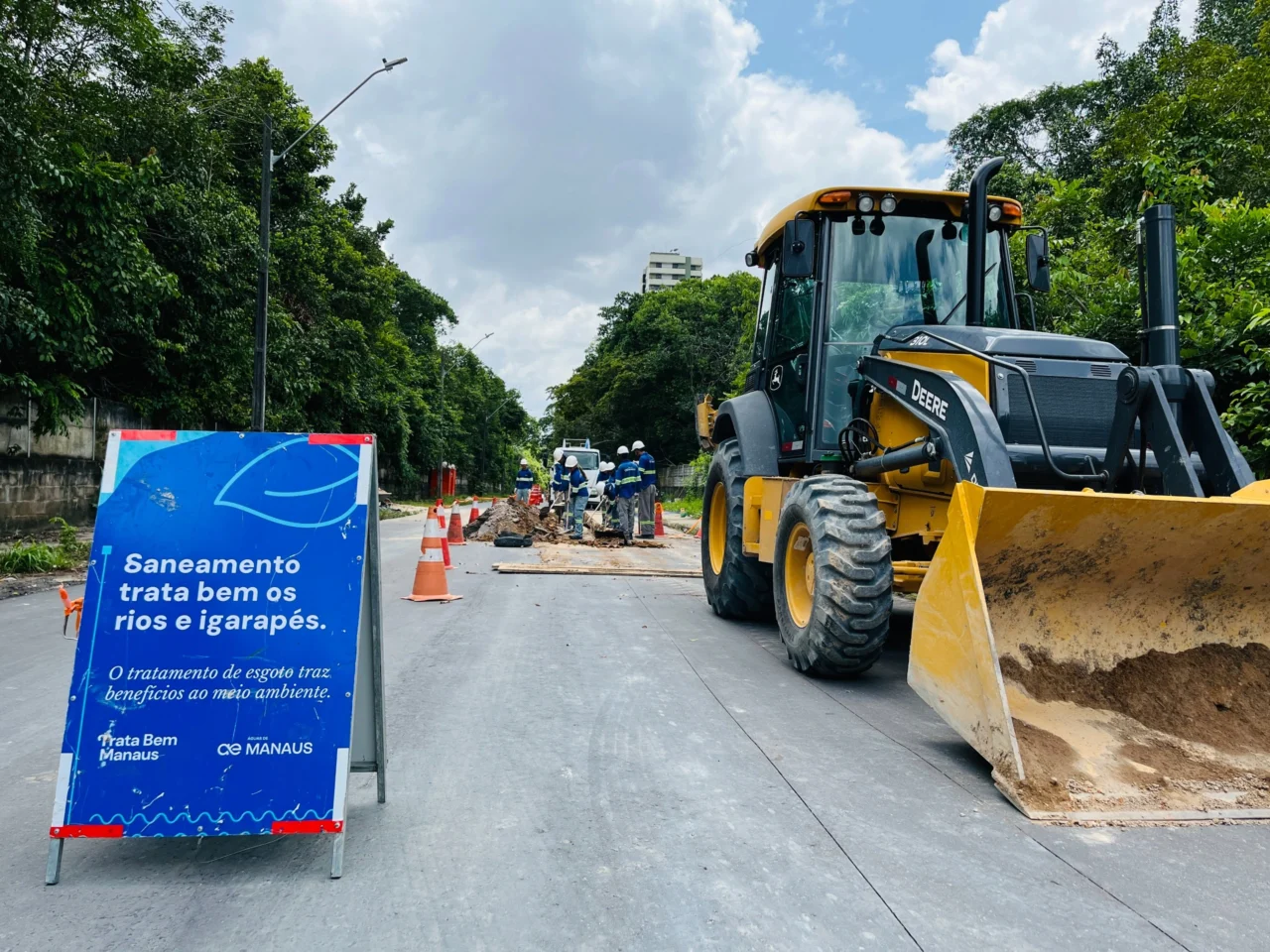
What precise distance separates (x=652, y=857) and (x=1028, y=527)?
228cm

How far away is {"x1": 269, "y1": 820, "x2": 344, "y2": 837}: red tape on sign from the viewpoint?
9.73 feet

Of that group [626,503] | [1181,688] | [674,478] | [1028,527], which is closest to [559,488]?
[626,503]

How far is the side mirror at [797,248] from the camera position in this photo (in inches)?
250

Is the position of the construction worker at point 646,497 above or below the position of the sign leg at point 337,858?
above

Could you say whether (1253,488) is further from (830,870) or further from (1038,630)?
(830,870)

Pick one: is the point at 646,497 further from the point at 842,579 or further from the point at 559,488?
the point at 842,579

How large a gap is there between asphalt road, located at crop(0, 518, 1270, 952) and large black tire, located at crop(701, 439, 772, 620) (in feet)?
9.15

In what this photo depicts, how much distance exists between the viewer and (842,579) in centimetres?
501

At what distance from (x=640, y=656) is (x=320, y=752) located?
12.2 feet

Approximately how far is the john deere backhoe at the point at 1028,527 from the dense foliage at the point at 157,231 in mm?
9417

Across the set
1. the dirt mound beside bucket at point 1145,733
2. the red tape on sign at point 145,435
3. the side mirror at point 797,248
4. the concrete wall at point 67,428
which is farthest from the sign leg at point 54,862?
the concrete wall at point 67,428

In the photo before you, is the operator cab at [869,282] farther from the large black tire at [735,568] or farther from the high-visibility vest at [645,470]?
the high-visibility vest at [645,470]

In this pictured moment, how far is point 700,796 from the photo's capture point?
366cm

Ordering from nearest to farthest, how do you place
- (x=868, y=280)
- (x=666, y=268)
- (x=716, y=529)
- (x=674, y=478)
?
(x=868, y=280)
(x=716, y=529)
(x=674, y=478)
(x=666, y=268)
